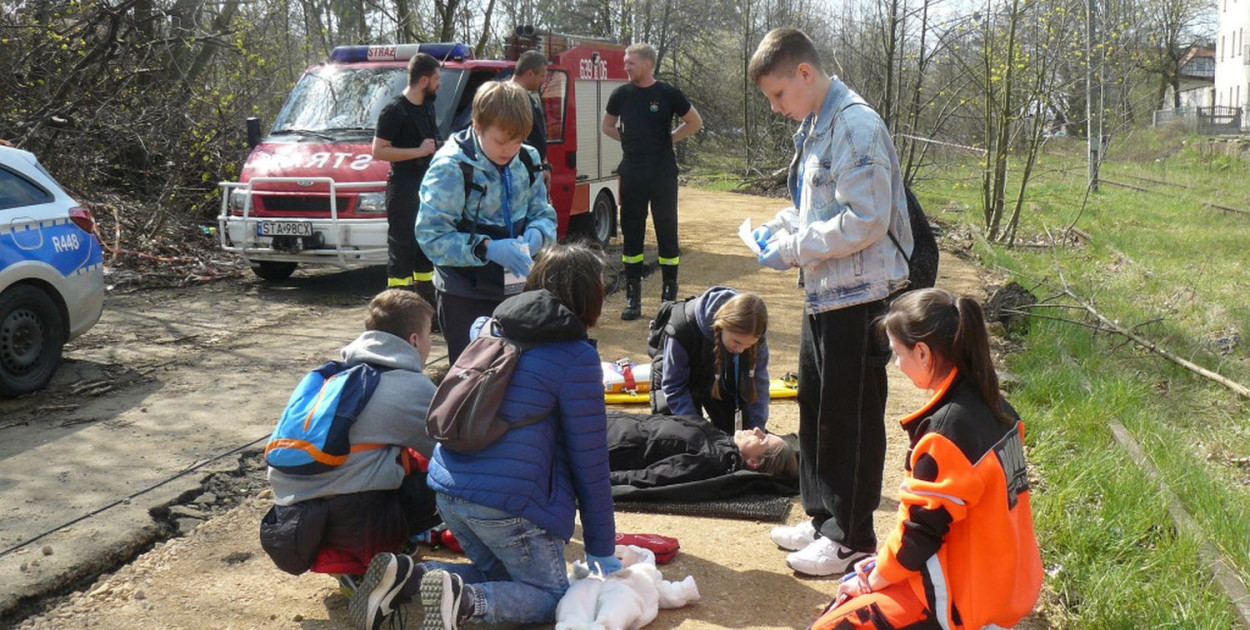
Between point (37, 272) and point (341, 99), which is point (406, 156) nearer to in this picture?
point (37, 272)

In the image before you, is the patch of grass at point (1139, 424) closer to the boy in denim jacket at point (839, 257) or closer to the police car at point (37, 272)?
the boy in denim jacket at point (839, 257)

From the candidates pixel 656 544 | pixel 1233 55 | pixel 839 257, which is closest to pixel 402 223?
pixel 656 544

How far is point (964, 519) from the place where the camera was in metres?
2.99

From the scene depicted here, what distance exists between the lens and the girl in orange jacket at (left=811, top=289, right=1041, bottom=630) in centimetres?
294

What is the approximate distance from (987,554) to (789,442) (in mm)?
2671

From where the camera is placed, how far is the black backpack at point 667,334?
218 inches

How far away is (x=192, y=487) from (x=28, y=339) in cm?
252

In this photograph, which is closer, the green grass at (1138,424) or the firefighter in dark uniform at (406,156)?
the green grass at (1138,424)

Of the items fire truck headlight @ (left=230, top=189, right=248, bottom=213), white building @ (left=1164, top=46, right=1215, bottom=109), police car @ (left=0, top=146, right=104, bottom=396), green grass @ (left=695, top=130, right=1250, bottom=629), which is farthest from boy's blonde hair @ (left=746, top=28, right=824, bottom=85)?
white building @ (left=1164, top=46, right=1215, bottom=109)

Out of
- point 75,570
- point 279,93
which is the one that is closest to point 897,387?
point 75,570

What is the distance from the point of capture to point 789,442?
18.5ft

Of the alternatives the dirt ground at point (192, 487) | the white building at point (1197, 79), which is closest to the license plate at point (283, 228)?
the dirt ground at point (192, 487)

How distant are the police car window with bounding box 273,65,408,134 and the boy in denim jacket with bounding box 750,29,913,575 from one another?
7.21 metres

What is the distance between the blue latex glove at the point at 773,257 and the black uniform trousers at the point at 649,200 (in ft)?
15.7
